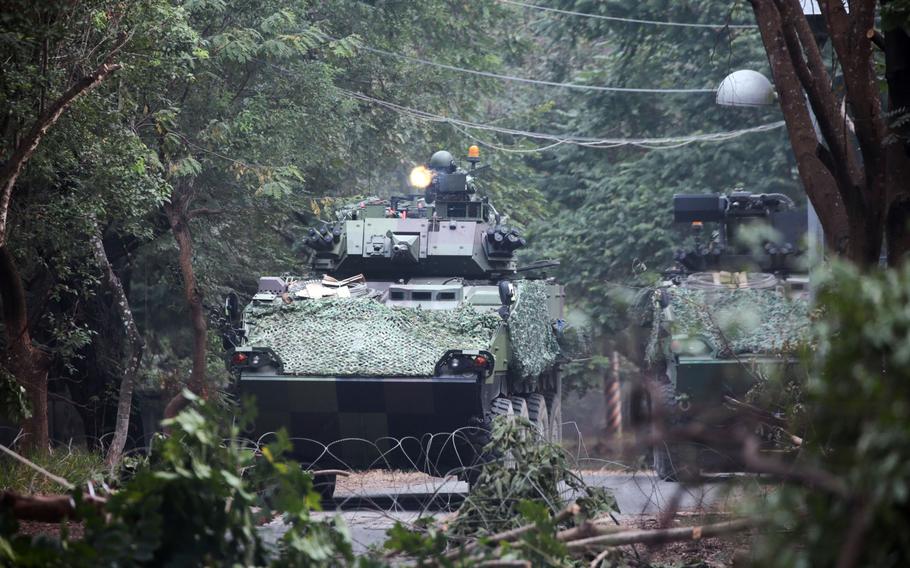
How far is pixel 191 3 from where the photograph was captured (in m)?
15.6

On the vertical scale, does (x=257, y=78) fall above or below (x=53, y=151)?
above

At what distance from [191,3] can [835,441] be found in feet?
43.2

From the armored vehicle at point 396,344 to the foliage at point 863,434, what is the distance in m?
6.47

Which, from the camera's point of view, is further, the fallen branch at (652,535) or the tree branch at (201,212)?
the tree branch at (201,212)

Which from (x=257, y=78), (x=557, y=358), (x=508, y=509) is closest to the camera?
(x=508, y=509)

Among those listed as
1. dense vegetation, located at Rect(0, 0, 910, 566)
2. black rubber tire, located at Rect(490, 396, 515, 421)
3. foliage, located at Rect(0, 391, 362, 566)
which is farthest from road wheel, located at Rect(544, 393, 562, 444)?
foliage, located at Rect(0, 391, 362, 566)

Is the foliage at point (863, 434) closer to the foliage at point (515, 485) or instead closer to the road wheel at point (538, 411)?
the foliage at point (515, 485)

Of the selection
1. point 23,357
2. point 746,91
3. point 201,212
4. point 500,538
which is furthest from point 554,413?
point 500,538

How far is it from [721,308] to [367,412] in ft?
15.1

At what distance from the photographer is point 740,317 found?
13.0 m

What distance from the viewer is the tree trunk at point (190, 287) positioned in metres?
15.7

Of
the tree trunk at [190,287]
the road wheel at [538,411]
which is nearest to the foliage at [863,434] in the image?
the road wheel at [538,411]

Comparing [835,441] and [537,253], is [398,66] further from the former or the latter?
[835,441]

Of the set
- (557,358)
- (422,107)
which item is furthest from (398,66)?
(557,358)
